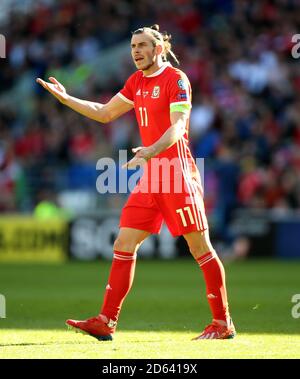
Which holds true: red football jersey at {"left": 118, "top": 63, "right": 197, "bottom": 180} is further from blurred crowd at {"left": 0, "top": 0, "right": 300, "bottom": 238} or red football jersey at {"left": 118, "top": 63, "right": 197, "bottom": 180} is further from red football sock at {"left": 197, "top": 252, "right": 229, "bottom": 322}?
blurred crowd at {"left": 0, "top": 0, "right": 300, "bottom": 238}

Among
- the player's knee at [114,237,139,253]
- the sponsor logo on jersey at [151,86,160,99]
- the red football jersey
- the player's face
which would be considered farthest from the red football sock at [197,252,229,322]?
the player's face

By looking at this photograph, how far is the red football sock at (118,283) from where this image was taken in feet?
25.9

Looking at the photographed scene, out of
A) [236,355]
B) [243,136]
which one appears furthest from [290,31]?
[236,355]

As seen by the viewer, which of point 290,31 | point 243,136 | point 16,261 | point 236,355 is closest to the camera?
point 236,355

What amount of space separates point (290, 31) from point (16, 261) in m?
7.95

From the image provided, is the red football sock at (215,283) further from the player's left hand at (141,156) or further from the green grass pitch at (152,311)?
the player's left hand at (141,156)

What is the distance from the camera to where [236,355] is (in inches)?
266

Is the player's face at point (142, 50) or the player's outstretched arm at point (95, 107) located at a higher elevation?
the player's face at point (142, 50)

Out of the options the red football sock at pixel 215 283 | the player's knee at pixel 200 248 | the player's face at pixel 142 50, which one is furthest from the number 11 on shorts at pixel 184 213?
Result: the player's face at pixel 142 50

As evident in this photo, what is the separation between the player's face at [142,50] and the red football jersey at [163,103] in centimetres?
14

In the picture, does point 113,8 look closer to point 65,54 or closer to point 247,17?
point 65,54

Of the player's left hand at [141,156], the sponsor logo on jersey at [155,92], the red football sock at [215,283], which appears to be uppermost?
the sponsor logo on jersey at [155,92]

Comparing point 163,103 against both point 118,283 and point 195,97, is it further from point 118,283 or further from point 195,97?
point 195,97

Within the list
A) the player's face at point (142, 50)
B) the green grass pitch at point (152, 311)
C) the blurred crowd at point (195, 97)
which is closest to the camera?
the green grass pitch at point (152, 311)
